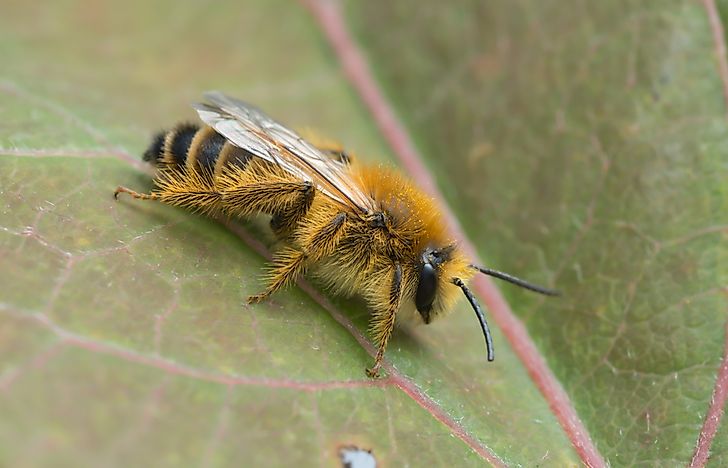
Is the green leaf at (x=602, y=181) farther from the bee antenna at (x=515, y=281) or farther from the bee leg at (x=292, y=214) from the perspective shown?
the bee leg at (x=292, y=214)

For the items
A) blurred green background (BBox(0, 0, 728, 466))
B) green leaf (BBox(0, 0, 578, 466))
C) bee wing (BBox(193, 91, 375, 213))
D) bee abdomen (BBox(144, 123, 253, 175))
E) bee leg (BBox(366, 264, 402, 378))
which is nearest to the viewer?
green leaf (BBox(0, 0, 578, 466))

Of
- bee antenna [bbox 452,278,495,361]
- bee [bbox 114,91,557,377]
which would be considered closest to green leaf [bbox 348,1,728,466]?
bee [bbox 114,91,557,377]

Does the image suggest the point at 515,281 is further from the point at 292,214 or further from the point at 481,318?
the point at 292,214

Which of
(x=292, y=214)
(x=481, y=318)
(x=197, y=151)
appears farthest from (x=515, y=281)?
(x=197, y=151)

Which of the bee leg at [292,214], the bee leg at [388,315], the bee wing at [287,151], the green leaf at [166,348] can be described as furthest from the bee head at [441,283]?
the bee leg at [292,214]

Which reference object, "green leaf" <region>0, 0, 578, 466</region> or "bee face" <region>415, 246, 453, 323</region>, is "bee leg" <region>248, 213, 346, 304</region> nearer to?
"green leaf" <region>0, 0, 578, 466</region>

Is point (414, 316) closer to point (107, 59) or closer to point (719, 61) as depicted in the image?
point (719, 61)
